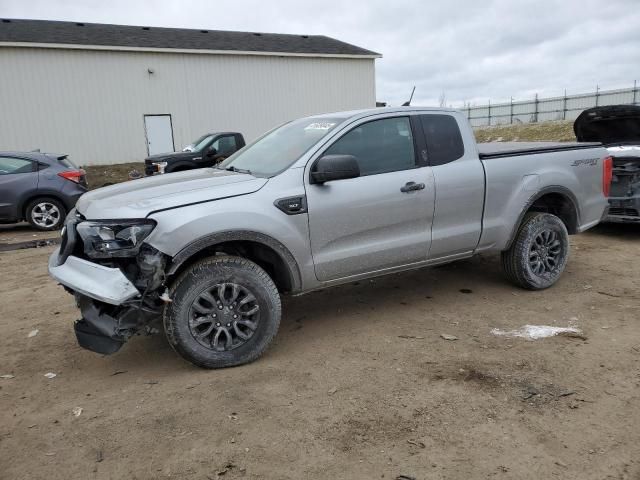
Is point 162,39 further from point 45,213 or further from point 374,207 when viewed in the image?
point 374,207

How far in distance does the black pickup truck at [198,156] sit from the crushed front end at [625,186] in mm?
9590

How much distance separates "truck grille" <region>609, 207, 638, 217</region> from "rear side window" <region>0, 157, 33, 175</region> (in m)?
9.67

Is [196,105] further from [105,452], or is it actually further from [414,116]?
[105,452]

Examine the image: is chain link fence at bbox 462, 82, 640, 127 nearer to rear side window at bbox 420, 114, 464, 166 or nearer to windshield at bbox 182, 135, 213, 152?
windshield at bbox 182, 135, 213, 152

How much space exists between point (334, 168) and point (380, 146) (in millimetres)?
722

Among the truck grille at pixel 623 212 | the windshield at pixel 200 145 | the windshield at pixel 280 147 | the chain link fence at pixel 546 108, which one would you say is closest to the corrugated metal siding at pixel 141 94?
the windshield at pixel 200 145

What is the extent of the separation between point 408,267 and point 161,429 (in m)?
2.38

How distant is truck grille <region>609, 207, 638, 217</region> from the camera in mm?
7054

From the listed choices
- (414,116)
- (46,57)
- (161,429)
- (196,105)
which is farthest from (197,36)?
(161,429)

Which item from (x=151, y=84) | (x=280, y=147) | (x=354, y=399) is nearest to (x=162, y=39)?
(x=151, y=84)

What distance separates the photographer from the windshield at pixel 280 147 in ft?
13.4

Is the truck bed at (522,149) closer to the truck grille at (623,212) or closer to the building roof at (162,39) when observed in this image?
the truck grille at (623,212)

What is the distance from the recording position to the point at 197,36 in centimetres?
2395

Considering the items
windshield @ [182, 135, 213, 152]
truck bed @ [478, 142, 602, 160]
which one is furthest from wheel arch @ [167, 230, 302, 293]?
windshield @ [182, 135, 213, 152]
